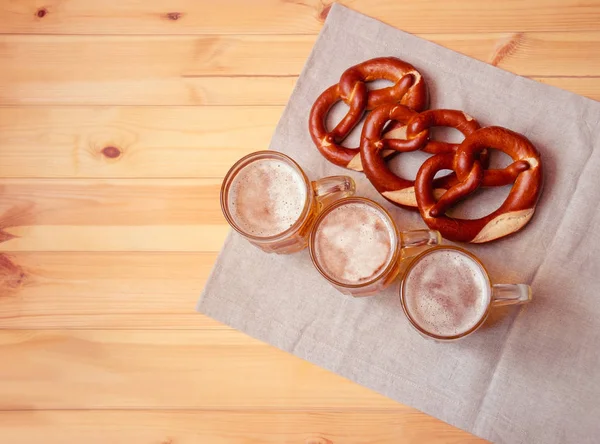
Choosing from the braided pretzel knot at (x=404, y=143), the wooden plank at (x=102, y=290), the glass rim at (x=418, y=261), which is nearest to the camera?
the glass rim at (x=418, y=261)

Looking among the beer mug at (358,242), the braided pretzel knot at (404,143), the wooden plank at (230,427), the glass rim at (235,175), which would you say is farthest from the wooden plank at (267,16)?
the wooden plank at (230,427)

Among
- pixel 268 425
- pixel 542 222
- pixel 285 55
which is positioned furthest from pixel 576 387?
pixel 285 55

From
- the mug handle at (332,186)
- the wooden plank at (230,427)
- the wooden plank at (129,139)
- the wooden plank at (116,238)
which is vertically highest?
the mug handle at (332,186)

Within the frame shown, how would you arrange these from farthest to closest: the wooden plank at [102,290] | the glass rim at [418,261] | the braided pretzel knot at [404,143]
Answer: the wooden plank at [102,290] → the braided pretzel knot at [404,143] → the glass rim at [418,261]

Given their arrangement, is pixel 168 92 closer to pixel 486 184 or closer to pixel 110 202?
pixel 110 202

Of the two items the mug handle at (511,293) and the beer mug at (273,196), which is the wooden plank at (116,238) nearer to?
the beer mug at (273,196)

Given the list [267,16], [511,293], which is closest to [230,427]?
[511,293]
